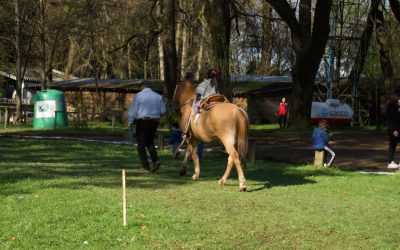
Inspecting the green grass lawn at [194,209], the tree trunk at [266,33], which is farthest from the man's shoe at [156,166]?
the tree trunk at [266,33]

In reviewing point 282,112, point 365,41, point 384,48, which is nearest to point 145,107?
point 384,48

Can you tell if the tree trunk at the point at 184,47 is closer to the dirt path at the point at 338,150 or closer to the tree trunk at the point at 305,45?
the tree trunk at the point at 305,45

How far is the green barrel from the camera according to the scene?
3772 centimetres

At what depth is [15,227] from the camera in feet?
28.1

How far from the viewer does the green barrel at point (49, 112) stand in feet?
124

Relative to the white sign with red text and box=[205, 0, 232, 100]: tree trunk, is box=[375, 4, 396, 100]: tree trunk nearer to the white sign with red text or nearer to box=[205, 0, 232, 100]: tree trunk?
the white sign with red text

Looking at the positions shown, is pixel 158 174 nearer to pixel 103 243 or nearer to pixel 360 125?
pixel 103 243

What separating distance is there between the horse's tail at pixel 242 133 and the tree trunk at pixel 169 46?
23.7m

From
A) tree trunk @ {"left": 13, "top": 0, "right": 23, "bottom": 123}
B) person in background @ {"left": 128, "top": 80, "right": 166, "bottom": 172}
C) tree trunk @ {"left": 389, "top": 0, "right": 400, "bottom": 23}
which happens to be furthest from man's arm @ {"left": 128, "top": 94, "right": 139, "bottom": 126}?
tree trunk @ {"left": 13, "top": 0, "right": 23, "bottom": 123}

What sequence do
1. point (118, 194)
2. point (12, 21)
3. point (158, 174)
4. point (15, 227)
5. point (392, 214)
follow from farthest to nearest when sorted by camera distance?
point (12, 21) < point (158, 174) < point (118, 194) < point (392, 214) < point (15, 227)

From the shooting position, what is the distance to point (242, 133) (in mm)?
12625

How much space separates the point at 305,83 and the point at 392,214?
25.9 metres

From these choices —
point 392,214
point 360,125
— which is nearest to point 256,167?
point 392,214

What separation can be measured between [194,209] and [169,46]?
2752 centimetres
